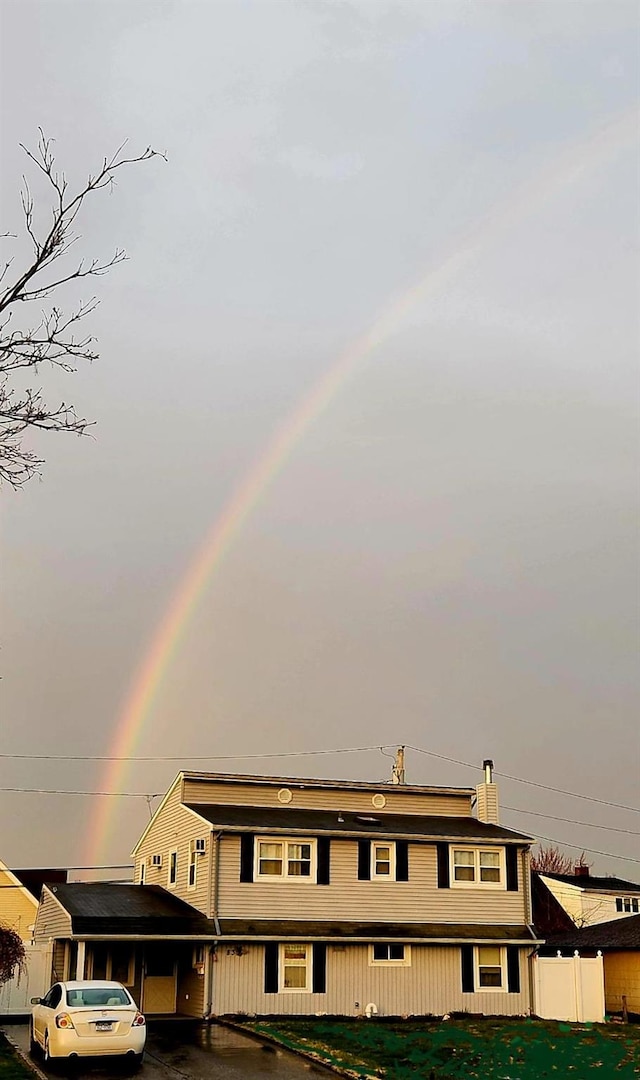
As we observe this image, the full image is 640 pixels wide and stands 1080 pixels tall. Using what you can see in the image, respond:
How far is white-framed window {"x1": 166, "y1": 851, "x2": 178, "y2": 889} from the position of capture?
124ft

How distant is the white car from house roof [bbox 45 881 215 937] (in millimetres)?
10025

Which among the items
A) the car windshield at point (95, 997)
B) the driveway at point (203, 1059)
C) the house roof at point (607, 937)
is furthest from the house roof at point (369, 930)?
the car windshield at point (95, 997)

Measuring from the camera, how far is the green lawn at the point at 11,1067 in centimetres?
2014

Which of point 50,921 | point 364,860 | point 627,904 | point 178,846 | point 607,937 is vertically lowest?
point 607,937

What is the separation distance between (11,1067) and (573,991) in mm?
20259

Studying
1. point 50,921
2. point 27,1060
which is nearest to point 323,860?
point 50,921

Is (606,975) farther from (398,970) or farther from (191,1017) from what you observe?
(191,1017)

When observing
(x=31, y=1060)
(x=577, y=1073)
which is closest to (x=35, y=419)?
(x=31, y=1060)

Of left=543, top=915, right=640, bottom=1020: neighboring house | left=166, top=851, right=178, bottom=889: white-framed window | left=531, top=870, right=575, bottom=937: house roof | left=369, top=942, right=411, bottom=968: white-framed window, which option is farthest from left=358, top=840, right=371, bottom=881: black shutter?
left=531, top=870, right=575, bottom=937: house roof

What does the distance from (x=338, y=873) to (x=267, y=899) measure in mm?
2520

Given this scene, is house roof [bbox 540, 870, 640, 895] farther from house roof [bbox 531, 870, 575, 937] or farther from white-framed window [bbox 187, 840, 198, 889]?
white-framed window [bbox 187, 840, 198, 889]

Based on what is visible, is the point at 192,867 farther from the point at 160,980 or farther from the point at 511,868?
the point at 511,868

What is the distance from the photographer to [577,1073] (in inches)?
910

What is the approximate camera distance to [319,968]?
34438 millimetres
